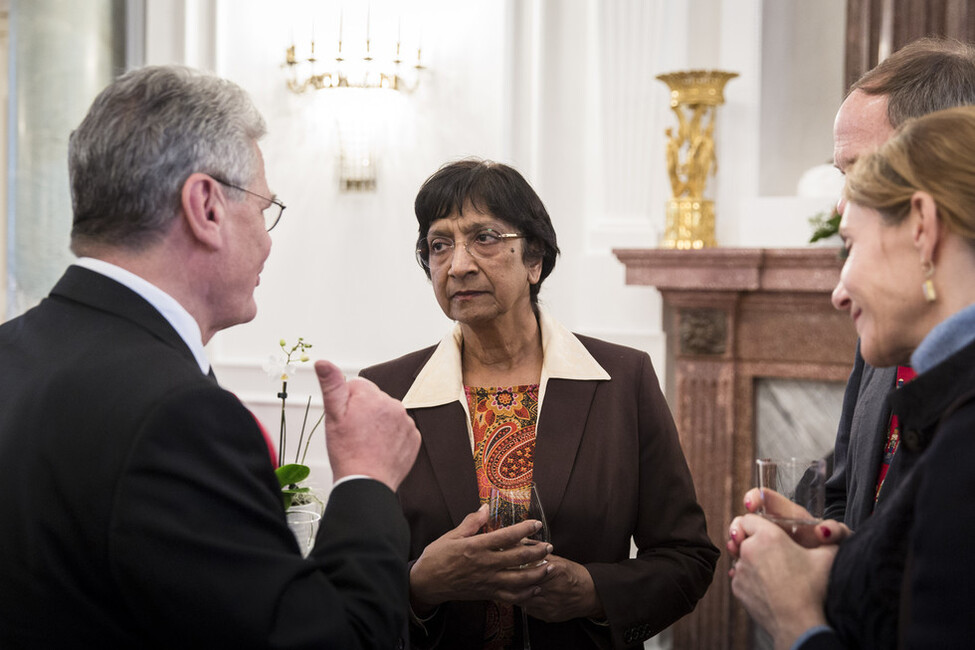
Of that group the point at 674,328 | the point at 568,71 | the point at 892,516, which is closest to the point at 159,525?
the point at 892,516

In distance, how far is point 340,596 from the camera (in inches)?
53.0

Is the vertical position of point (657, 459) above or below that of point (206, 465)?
below

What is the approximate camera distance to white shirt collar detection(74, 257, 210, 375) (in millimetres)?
1416

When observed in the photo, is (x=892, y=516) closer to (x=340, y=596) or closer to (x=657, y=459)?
(x=340, y=596)

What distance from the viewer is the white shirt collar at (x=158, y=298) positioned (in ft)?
4.65

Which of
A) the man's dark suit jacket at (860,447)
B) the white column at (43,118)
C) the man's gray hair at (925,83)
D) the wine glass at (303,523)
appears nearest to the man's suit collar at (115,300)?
the wine glass at (303,523)

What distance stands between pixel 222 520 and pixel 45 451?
0.24m

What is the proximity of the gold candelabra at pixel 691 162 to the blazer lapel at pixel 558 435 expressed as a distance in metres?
2.26

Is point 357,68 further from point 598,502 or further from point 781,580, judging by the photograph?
point 781,580

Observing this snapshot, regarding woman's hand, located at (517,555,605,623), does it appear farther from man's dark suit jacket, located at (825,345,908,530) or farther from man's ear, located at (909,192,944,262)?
man's ear, located at (909,192,944,262)

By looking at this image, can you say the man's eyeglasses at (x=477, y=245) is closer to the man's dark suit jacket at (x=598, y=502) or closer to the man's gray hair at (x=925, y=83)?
the man's dark suit jacket at (x=598, y=502)

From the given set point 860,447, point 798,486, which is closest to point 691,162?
point 860,447

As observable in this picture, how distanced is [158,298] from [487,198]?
119 cm

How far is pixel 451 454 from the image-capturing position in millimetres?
2293
